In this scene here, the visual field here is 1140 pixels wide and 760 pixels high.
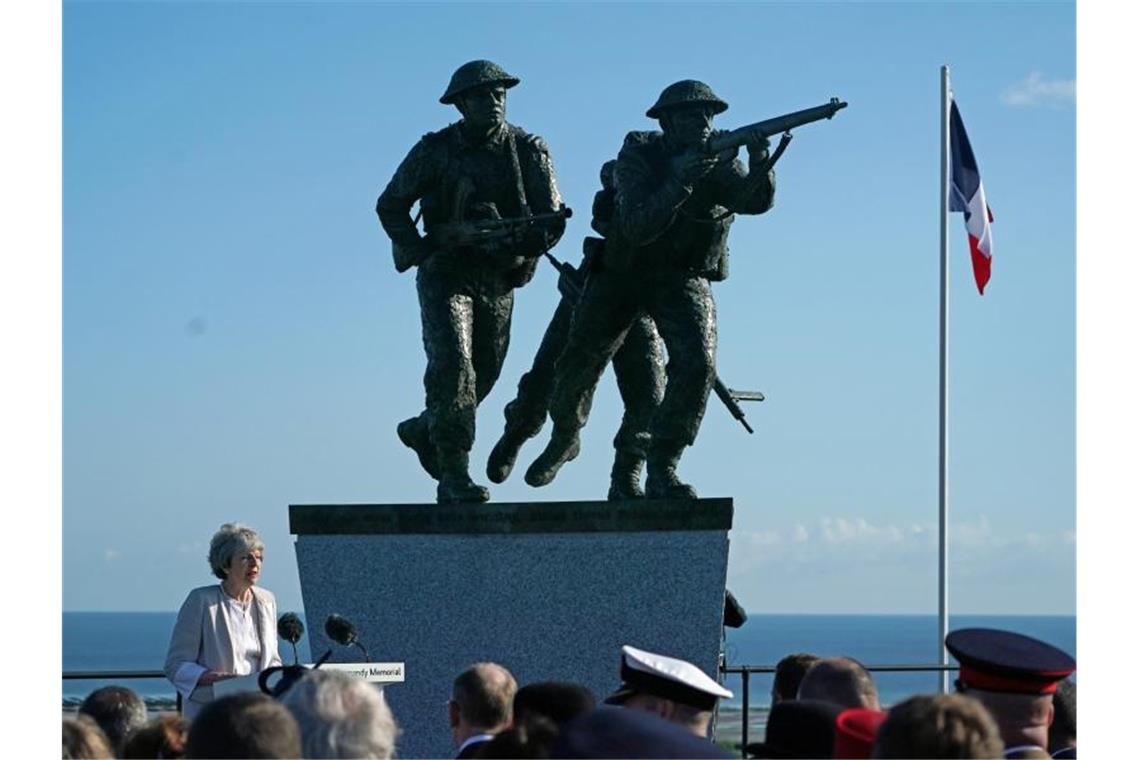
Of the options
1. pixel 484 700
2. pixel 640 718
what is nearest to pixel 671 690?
pixel 484 700

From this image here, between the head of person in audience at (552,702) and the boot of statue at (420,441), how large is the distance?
18.9ft

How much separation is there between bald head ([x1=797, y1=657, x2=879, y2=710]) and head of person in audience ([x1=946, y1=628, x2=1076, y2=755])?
55 centimetres

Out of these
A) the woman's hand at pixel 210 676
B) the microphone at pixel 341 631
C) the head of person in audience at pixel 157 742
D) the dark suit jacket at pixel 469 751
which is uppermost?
the head of person in audience at pixel 157 742

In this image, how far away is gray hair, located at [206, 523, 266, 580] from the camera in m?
10.1

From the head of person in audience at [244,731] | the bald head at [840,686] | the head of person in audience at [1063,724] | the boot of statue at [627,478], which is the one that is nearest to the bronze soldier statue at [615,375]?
the boot of statue at [627,478]

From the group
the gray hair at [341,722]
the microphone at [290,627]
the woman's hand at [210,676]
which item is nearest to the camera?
the gray hair at [341,722]

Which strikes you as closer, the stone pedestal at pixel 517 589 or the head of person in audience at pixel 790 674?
the head of person in audience at pixel 790 674

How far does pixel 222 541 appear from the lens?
10.1 metres

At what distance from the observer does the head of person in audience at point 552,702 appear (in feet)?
23.2

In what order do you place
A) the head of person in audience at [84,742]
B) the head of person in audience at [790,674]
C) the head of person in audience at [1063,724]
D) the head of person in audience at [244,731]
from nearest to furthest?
the head of person in audience at [244,731], the head of person in audience at [84,742], the head of person in audience at [1063,724], the head of person in audience at [790,674]

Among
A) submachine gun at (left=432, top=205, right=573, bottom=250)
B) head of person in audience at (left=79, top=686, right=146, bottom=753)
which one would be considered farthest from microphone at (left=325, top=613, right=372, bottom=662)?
head of person in audience at (left=79, top=686, right=146, bottom=753)

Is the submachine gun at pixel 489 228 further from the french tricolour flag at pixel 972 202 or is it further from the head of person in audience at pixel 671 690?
the french tricolour flag at pixel 972 202

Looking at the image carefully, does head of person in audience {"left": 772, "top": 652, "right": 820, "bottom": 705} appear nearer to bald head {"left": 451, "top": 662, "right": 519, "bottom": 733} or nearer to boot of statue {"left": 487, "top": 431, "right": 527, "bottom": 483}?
bald head {"left": 451, "top": 662, "right": 519, "bottom": 733}

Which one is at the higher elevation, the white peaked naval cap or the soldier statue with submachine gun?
the soldier statue with submachine gun
